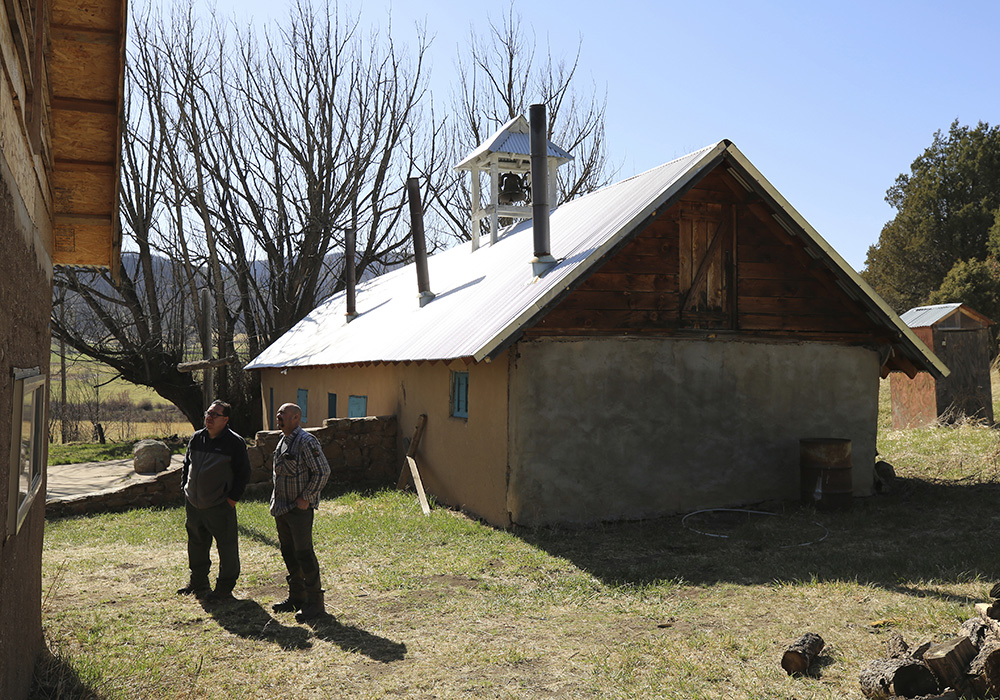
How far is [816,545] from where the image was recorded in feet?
30.5

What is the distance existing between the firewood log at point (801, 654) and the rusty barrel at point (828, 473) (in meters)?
5.62

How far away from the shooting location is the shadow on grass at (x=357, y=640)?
20.6 ft

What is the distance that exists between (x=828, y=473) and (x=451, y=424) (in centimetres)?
535

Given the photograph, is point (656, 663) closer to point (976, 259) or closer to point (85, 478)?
point (85, 478)

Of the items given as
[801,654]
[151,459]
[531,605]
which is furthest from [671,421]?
[151,459]

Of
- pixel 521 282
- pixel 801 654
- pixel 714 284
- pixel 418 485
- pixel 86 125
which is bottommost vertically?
pixel 801 654

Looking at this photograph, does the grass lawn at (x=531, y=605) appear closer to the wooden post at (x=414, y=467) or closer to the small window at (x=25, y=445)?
the wooden post at (x=414, y=467)

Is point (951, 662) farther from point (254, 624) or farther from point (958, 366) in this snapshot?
point (958, 366)

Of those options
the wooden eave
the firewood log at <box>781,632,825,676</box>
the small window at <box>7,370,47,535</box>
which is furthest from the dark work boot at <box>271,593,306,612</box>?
the firewood log at <box>781,632,825,676</box>

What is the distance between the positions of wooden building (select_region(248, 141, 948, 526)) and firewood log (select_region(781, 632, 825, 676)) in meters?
4.90

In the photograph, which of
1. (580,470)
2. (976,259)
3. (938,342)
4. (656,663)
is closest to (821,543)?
(580,470)

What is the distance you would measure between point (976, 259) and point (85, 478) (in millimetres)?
33531

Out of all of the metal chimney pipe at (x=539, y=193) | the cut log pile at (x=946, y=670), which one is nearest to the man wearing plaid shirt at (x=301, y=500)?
the cut log pile at (x=946, y=670)

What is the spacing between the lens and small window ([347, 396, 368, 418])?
16.6 m
